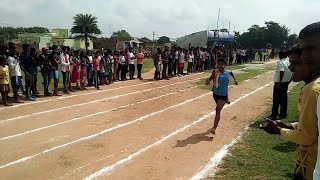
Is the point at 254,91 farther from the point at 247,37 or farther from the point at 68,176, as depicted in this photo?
the point at 247,37

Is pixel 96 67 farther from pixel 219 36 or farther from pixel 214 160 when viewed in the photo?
pixel 219 36

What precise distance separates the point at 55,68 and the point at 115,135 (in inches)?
233

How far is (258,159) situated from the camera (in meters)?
6.40

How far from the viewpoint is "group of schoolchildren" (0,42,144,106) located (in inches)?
437

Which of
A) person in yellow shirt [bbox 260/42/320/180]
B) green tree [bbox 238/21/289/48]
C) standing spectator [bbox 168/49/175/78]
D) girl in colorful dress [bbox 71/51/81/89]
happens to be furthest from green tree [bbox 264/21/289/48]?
person in yellow shirt [bbox 260/42/320/180]

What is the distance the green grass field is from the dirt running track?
44cm

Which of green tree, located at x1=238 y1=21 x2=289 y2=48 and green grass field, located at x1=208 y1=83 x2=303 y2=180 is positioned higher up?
green tree, located at x1=238 y1=21 x2=289 y2=48

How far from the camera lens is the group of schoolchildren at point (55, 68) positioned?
36.4ft

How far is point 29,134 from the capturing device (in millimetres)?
7840

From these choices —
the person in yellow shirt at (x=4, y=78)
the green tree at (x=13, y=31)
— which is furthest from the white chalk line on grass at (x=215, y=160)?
the green tree at (x=13, y=31)

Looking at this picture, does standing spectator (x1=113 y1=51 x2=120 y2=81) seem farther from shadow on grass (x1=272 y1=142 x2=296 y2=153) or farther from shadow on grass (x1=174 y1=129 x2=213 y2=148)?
shadow on grass (x1=272 y1=142 x2=296 y2=153)

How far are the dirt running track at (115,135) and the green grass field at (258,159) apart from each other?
443mm

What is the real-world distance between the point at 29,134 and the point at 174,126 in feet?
11.6

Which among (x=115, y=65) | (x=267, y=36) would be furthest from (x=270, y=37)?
(x=115, y=65)
